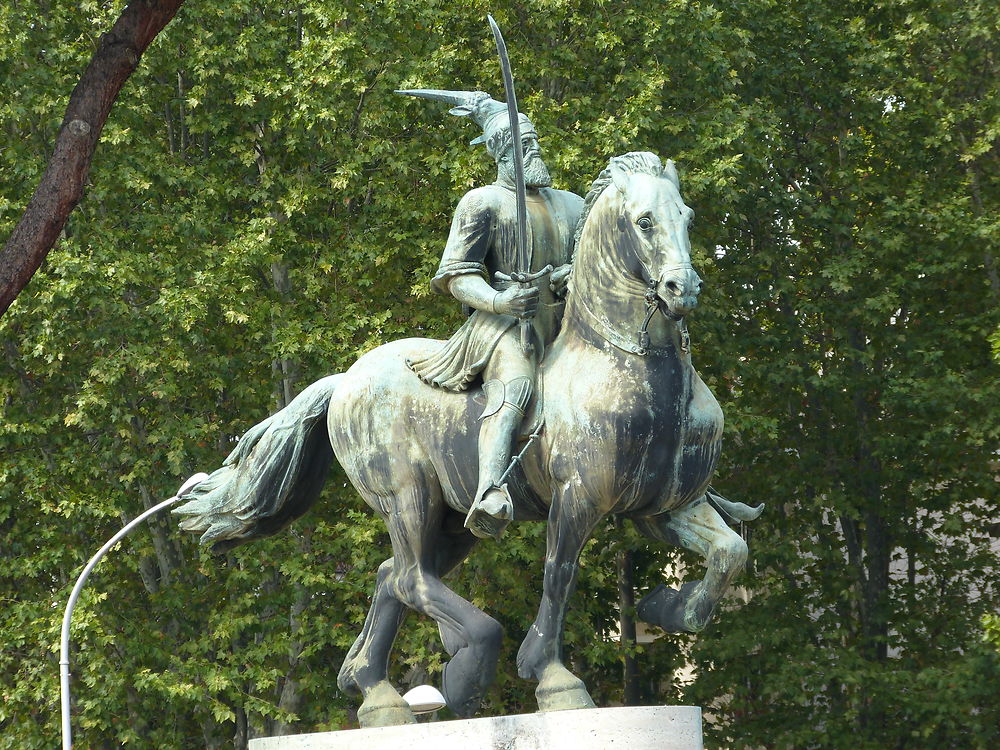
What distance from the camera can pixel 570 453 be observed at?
24.1 ft

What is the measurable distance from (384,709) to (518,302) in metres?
2.02

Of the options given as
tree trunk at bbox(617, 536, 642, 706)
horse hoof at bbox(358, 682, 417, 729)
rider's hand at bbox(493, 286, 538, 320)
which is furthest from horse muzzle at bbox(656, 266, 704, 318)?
tree trunk at bbox(617, 536, 642, 706)

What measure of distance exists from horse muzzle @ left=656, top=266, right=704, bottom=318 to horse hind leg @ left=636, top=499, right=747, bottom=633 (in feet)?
3.53

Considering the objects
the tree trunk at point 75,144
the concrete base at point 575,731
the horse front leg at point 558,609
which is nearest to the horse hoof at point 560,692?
the horse front leg at point 558,609

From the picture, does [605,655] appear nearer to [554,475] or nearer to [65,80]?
[65,80]

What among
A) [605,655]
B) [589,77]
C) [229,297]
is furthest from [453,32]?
[605,655]

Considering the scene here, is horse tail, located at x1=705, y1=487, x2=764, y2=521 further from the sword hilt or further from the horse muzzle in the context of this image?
the horse muzzle

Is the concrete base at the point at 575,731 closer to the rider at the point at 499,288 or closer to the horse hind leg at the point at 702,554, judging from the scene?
the horse hind leg at the point at 702,554

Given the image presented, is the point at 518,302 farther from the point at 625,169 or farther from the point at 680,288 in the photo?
the point at 680,288

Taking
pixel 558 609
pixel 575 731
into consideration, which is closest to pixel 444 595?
pixel 558 609

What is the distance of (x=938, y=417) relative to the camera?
20.5 meters

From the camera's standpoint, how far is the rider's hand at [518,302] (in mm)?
7488

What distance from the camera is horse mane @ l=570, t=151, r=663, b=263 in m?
7.30

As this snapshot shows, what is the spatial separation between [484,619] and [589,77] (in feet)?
42.2
